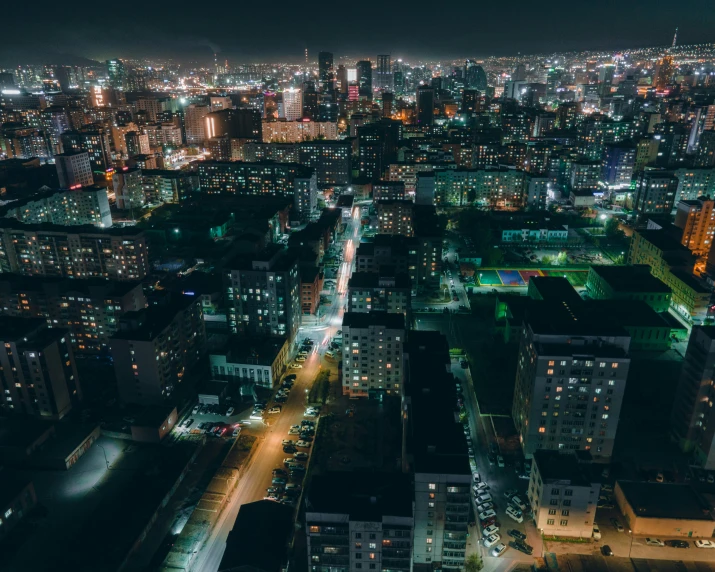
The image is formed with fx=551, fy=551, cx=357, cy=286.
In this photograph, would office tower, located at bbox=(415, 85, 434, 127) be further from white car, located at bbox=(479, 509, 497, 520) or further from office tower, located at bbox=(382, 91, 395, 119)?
white car, located at bbox=(479, 509, 497, 520)

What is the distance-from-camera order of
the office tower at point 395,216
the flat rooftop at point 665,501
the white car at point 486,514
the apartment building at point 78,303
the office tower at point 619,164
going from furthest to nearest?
the office tower at point 619,164 → the office tower at point 395,216 → the apartment building at point 78,303 → the white car at point 486,514 → the flat rooftop at point 665,501

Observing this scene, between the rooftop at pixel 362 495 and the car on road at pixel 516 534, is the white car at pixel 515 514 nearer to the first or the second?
the car on road at pixel 516 534

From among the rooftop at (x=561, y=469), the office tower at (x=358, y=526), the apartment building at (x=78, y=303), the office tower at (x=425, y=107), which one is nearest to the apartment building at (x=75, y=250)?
the apartment building at (x=78, y=303)

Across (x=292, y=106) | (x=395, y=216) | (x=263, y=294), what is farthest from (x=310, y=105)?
(x=263, y=294)

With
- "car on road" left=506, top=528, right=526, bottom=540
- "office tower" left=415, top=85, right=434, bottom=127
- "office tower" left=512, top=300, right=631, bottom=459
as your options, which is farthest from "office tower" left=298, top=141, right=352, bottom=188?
"car on road" left=506, top=528, right=526, bottom=540

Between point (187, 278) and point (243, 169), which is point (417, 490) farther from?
point (243, 169)

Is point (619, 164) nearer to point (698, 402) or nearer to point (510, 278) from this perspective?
point (510, 278)
